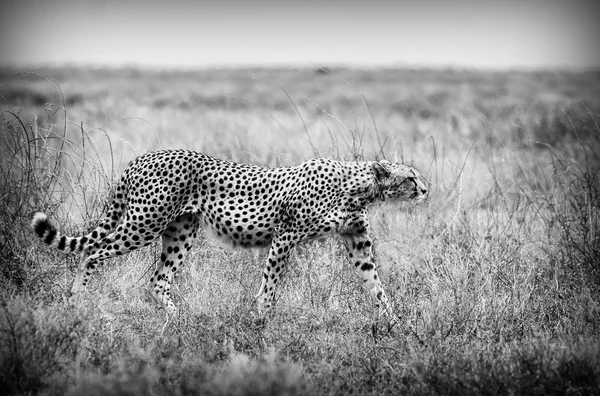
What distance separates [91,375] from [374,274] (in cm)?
211

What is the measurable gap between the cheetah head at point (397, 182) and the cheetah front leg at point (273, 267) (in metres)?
0.74

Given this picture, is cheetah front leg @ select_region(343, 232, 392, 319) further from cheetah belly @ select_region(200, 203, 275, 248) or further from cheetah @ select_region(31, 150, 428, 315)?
cheetah belly @ select_region(200, 203, 275, 248)

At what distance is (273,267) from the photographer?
4.61 m

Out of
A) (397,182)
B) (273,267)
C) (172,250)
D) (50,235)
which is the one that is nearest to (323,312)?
(273,267)

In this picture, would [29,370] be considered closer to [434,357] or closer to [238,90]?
[434,357]

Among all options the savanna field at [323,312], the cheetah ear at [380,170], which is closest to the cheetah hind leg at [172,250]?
the savanna field at [323,312]

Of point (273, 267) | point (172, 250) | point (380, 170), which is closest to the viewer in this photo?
point (273, 267)

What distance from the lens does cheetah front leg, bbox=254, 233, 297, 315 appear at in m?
4.59

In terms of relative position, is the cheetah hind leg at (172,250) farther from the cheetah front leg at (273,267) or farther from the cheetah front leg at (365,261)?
the cheetah front leg at (365,261)

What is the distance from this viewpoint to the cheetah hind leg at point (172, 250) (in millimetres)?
4965

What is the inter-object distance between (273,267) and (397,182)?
1.03 metres

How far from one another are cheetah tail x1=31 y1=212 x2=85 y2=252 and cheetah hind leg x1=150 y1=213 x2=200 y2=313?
0.59 metres

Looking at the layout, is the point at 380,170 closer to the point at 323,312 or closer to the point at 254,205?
the point at 254,205

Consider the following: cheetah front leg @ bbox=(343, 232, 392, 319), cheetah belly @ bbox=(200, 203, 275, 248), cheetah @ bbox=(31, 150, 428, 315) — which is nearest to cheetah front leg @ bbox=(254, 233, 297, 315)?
cheetah @ bbox=(31, 150, 428, 315)
